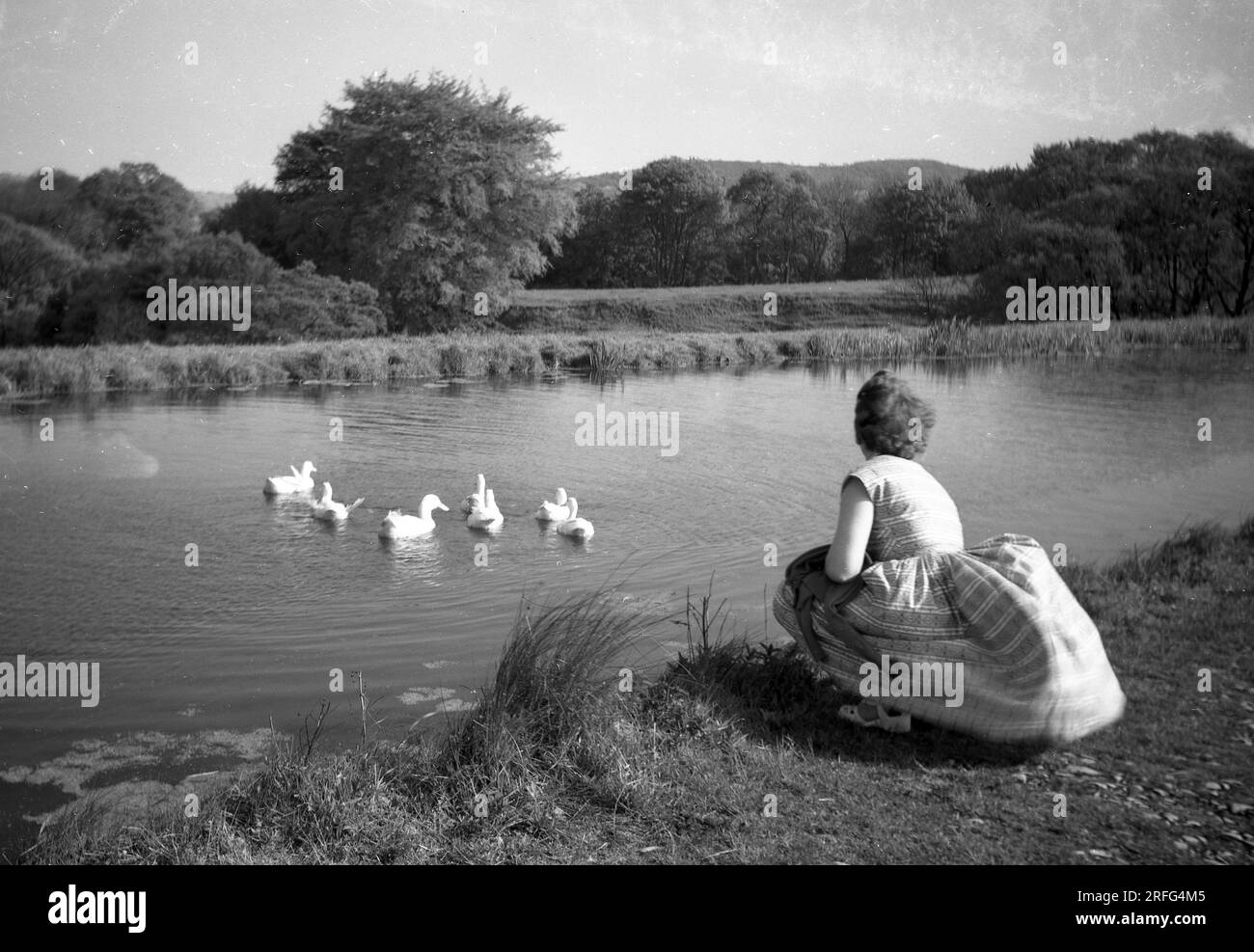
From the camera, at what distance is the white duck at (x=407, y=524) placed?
10789 millimetres

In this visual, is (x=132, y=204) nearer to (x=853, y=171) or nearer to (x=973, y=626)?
(x=973, y=626)

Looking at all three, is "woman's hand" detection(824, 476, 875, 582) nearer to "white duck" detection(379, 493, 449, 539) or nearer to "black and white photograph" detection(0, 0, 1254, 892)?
"black and white photograph" detection(0, 0, 1254, 892)

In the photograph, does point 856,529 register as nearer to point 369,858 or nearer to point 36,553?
point 369,858

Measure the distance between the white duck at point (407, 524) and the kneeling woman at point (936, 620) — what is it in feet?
20.0

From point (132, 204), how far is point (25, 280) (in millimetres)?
4635

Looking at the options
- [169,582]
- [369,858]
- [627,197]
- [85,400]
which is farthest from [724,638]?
[627,197]

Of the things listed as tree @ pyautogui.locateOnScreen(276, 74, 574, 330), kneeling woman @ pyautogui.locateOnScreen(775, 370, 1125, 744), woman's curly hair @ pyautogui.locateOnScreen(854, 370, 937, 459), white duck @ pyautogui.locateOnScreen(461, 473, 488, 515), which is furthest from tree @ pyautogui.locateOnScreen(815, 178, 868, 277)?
kneeling woman @ pyautogui.locateOnScreen(775, 370, 1125, 744)

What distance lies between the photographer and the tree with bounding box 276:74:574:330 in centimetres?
3694

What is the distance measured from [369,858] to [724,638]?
3685 mm

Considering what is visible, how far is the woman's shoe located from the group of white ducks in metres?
5.76

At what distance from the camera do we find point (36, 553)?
33.7ft

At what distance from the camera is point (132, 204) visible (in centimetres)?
3388

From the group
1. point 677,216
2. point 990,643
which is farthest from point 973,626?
point 677,216

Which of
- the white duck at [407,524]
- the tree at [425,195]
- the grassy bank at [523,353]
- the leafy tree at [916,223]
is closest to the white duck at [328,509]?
the white duck at [407,524]
